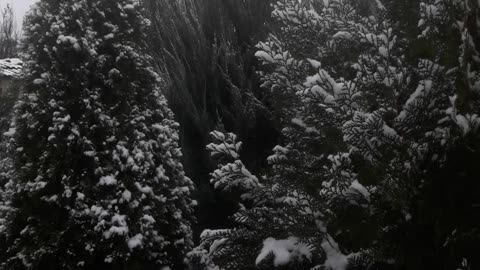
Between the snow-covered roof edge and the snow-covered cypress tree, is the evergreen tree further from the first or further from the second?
the snow-covered roof edge

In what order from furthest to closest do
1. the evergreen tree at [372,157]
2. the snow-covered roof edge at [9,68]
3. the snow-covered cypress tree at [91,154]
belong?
1. the snow-covered roof edge at [9,68]
2. the snow-covered cypress tree at [91,154]
3. the evergreen tree at [372,157]

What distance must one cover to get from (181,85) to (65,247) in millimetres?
2231

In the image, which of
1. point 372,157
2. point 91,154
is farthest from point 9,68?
point 372,157

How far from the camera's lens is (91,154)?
3525 millimetres

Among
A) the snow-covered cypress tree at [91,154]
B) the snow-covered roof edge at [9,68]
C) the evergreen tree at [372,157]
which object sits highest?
the snow-covered roof edge at [9,68]

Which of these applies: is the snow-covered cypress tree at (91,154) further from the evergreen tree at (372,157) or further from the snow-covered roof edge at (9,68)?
the snow-covered roof edge at (9,68)

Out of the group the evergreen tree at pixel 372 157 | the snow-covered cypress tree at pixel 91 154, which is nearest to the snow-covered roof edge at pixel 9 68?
the snow-covered cypress tree at pixel 91 154

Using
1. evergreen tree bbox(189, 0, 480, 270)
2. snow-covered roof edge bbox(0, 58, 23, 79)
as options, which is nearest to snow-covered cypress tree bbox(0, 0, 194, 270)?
evergreen tree bbox(189, 0, 480, 270)

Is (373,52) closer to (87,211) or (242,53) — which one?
(87,211)

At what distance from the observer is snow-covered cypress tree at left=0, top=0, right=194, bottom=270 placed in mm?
3480

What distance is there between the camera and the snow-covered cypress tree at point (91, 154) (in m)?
3.48

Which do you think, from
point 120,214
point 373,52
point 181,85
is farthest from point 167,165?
point 373,52

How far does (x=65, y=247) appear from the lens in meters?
3.47

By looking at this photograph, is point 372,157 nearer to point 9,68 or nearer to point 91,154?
point 91,154
